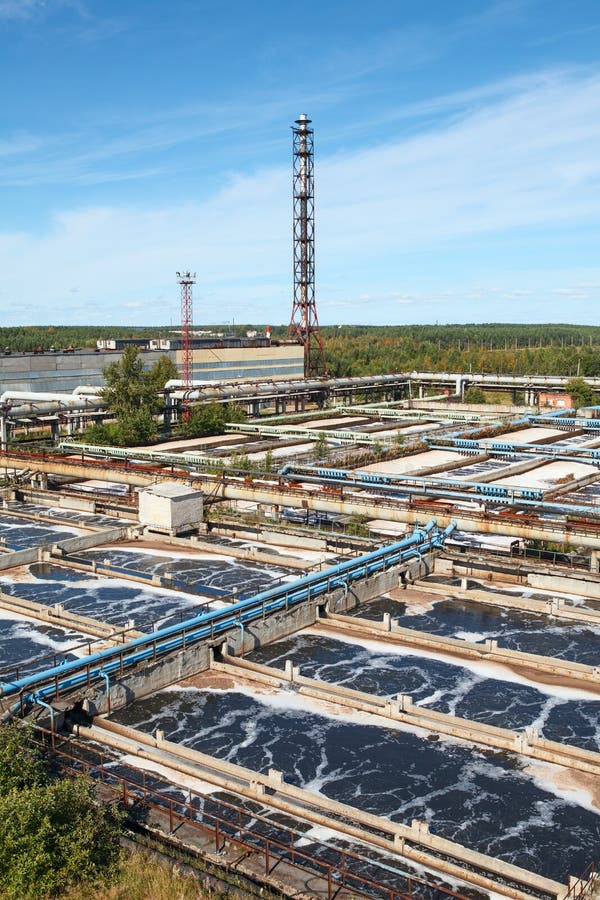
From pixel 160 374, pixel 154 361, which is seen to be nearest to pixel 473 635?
pixel 160 374

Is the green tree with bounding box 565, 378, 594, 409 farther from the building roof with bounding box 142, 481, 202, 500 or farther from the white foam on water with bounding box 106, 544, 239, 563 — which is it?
the white foam on water with bounding box 106, 544, 239, 563

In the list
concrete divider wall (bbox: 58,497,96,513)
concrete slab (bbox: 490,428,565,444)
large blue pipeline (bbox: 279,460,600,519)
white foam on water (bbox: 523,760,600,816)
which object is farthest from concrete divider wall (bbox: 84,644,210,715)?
concrete slab (bbox: 490,428,565,444)

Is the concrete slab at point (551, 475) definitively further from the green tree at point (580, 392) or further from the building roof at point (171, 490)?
the green tree at point (580, 392)

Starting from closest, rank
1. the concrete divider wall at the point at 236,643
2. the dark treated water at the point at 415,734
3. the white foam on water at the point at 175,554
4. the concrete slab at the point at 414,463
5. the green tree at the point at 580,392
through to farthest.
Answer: the dark treated water at the point at 415,734
the concrete divider wall at the point at 236,643
the white foam on water at the point at 175,554
the concrete slab at the point at 414,463
the green tree at the point at 580,392

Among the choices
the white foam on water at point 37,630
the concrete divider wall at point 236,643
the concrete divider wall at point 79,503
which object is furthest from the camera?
the concrete divider wall at point 79,503

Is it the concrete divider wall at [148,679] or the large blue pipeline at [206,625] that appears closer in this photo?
the large blue pipeline at [206,625]

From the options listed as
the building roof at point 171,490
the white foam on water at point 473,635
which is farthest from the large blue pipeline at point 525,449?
the white foam on water at point 473,635

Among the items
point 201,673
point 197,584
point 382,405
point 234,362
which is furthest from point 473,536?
point 234,362
